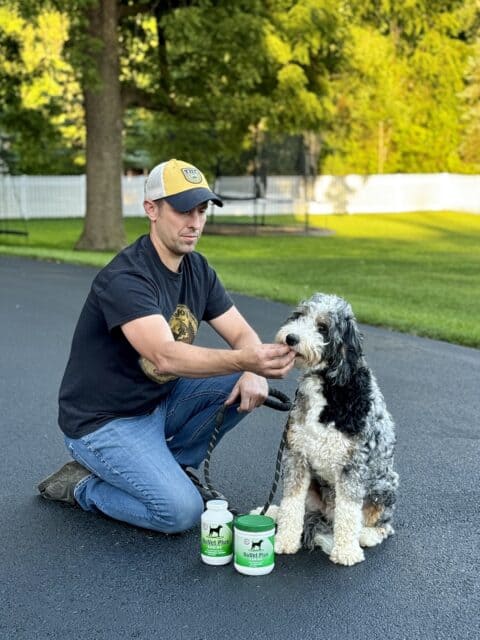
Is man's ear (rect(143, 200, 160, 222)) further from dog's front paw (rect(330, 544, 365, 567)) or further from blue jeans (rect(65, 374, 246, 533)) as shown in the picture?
dog's front paw (rect(330, 544, 365, 567))

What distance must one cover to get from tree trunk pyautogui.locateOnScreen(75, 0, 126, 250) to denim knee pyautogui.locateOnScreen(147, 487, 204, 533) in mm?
15019

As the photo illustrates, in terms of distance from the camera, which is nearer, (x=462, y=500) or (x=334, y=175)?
(x=462, y=500)

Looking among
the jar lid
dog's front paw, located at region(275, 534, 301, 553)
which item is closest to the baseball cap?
the jar lid

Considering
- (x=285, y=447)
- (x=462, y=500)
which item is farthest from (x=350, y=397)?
(x=462, y=500)

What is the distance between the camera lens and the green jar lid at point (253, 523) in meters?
3.79

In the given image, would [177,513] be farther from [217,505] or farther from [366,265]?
[366,265]

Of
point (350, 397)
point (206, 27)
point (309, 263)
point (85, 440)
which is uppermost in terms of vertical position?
point (206, 27)

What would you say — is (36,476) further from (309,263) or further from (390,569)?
(309,263)

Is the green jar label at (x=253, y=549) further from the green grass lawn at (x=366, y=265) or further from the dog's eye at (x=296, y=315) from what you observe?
the green grass lawn at (x=366, y=265)

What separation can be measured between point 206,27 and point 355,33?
383 centimetres

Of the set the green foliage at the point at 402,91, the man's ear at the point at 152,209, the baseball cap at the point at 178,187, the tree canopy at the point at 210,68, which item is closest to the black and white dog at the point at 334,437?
the baseball cap at the point at 178,187

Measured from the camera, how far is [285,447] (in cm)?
405

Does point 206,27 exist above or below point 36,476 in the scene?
above

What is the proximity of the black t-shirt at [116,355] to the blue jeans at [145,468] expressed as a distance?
90 mm
